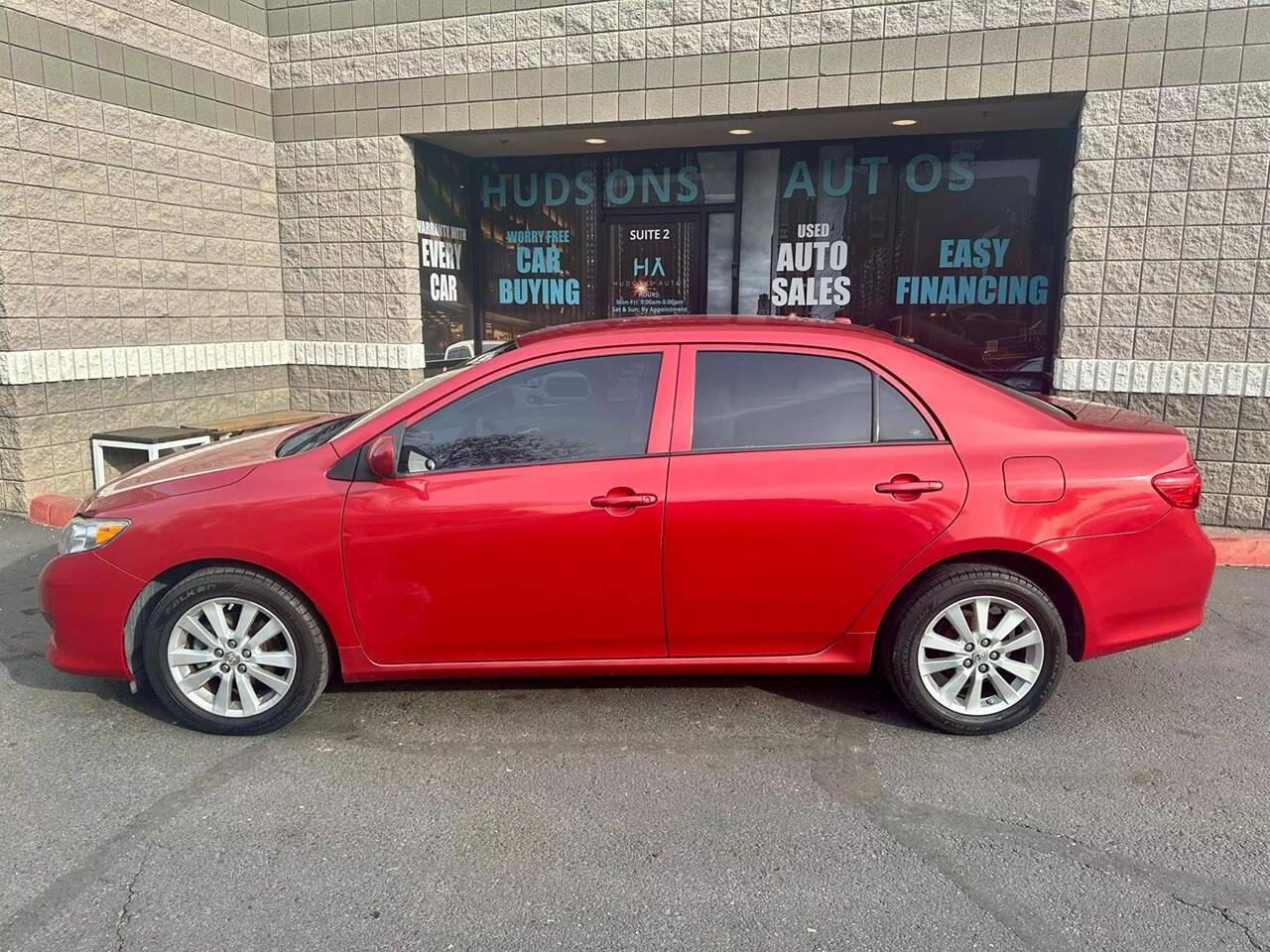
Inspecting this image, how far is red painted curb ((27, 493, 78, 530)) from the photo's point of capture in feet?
23.0

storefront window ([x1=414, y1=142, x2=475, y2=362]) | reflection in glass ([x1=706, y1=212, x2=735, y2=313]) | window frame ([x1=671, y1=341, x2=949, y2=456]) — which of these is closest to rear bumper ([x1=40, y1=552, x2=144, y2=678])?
window frame ([x1=671, y1=341, x2=949, y2=456])

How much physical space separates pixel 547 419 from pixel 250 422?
5.51m

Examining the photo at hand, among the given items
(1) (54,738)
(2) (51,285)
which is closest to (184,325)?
(2) (51,285)

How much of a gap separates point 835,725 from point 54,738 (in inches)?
128

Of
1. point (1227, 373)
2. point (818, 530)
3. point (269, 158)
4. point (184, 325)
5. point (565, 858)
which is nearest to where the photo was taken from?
point (565, 858)

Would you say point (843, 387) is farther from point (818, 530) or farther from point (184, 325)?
point (184, 325)

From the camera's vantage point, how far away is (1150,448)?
376 cm

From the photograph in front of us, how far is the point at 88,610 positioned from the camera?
3.77 m

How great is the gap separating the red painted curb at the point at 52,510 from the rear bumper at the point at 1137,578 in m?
6.77

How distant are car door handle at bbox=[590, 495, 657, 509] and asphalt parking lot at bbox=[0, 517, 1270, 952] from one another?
3.23 ft

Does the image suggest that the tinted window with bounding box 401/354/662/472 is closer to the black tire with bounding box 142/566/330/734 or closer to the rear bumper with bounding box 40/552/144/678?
the black tire with bounding box 142/566/330/734

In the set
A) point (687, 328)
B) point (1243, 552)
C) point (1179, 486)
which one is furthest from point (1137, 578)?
point (1243, 552)

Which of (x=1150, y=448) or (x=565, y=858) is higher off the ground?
(x=1150, y=448)

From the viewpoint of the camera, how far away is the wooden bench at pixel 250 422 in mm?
7956
